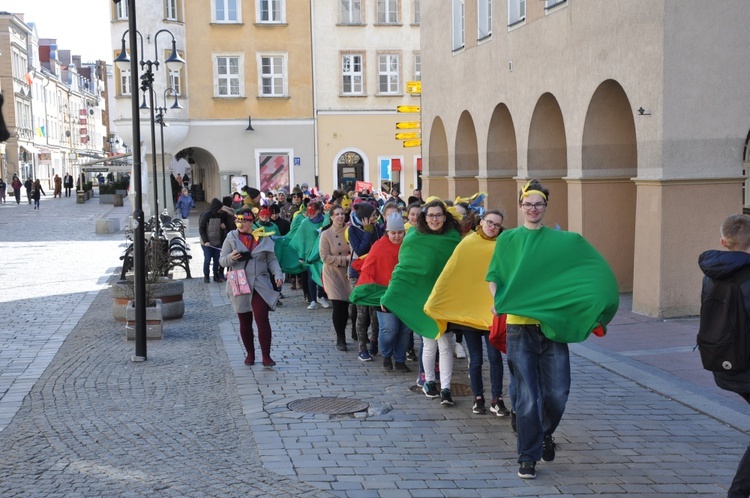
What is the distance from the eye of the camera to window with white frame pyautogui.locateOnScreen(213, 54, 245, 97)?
46062 mm

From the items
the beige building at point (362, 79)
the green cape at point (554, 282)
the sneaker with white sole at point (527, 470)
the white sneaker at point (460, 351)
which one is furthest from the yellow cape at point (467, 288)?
the beige building at point (362, 79)

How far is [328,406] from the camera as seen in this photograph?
30.4 ft

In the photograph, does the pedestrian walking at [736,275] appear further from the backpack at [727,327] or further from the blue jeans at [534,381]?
the blue jeans at [534,381]

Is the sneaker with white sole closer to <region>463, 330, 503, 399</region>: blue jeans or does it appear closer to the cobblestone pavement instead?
the cobblestone pavement

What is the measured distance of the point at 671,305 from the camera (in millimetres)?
14273

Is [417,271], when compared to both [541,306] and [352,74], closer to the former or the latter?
[541,306]

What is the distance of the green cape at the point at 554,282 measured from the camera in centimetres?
713

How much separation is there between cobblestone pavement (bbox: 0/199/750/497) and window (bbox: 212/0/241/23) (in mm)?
34509

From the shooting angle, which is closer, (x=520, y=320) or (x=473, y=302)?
(x=520, y=320)

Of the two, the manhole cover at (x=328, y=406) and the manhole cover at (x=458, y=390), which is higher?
the manhole cover at (x=328, y=406)

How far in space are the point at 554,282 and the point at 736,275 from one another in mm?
1382

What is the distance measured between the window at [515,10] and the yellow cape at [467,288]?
11951 millimetres

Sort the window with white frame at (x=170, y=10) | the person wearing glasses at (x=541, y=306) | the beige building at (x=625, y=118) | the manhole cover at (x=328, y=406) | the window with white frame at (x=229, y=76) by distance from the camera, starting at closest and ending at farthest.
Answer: the person wearing glasses at (x=541, y=306), the manhole cover at (x=328, y=406), the beige building at (x=625, y=118), the window with white frame at (x=170, y=10), the window with white frame at (x=229, y=76)

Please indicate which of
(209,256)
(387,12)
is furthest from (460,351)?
(387,12)
